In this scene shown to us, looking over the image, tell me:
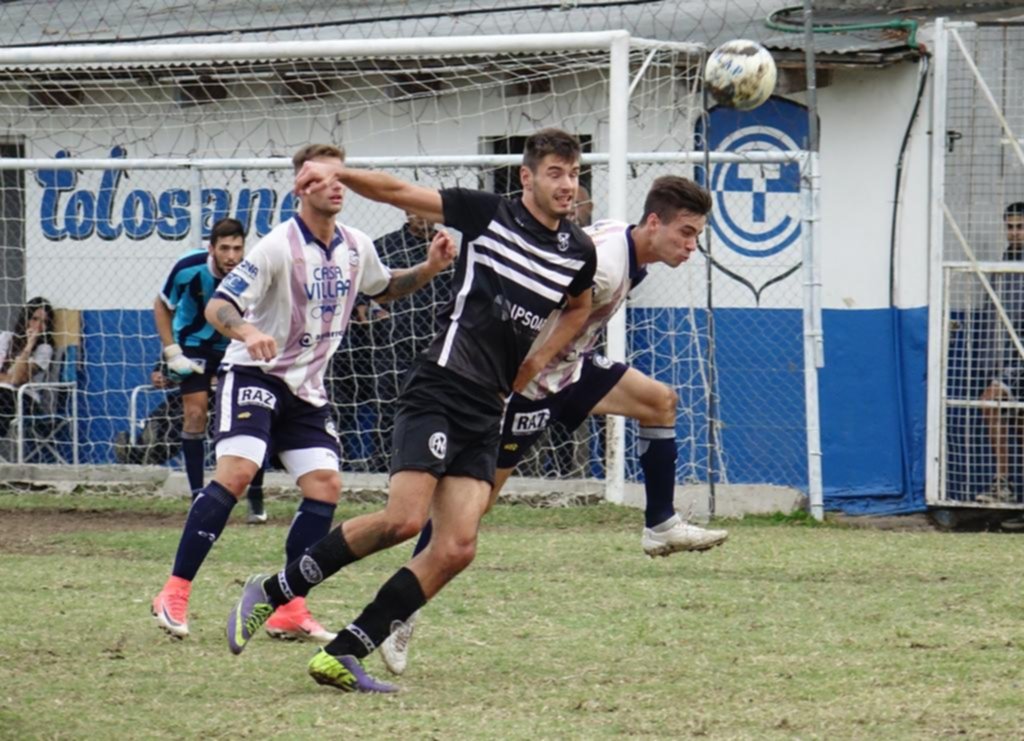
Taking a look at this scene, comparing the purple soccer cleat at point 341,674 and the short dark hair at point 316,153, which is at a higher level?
the short dark hair at point 316,153

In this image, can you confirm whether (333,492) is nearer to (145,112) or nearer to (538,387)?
(538,387)

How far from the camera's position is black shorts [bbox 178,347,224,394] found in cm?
1169

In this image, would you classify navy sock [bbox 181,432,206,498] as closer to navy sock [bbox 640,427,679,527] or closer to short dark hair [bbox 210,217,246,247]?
short dark hair [bbox 210,217,246,247]

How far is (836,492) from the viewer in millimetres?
13672

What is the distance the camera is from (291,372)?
7.59m

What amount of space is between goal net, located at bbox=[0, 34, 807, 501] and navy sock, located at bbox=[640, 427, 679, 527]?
4.17m

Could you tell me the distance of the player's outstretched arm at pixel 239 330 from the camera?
276 inches

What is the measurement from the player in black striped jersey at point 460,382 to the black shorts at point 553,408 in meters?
0.83

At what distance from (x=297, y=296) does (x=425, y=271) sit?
1.83 ft

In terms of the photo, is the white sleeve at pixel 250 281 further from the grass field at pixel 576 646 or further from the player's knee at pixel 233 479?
the grass field at pixel 576 646

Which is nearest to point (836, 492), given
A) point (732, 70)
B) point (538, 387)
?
point (732, 70)

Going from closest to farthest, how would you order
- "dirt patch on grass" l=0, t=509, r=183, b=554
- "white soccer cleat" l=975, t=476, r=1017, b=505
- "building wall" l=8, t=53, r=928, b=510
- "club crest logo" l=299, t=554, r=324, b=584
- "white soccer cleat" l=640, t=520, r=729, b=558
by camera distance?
"club crest logo" l=299, t=554, r=324, b=584 < "white soccer cleat" l=640, t=520, r=729, b=558 < "dirt patch on grass" l=0, t=509, r=183, b=554 < "white soccer cleat" l=975, t=476, r=1017, b=505 < "building wall" l=8, t=53, r=928, b=510

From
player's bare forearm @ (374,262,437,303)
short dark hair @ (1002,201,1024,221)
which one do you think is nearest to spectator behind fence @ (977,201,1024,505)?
short dark hair @ (1002,201,1024,221)

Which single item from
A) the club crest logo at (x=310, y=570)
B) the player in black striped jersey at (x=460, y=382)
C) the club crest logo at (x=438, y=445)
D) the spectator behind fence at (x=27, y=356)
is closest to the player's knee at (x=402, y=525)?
the player in black striped jersey at (x=460, y=382)
